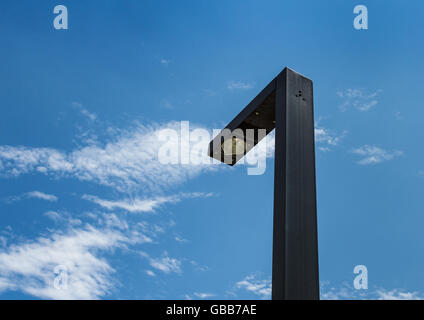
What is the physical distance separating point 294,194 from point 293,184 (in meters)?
0.06

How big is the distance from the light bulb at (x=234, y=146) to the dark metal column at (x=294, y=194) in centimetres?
75

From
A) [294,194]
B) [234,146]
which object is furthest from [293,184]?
[234,146]

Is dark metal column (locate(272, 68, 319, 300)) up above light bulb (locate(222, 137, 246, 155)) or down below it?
below

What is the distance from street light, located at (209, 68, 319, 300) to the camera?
2244mm

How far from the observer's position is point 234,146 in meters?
3.53

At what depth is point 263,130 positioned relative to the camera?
11.0 feet

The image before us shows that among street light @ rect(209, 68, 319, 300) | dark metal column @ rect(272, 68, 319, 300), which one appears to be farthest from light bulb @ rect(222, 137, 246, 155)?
dark metal column @ rect(272, 68, 319, 300)

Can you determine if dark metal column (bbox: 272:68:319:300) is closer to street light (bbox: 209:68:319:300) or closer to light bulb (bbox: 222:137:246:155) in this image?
street light (bbox: 209:68:319:300)

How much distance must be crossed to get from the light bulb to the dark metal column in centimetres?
75
